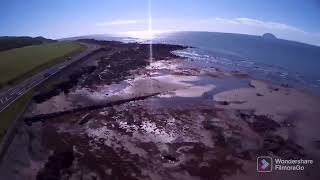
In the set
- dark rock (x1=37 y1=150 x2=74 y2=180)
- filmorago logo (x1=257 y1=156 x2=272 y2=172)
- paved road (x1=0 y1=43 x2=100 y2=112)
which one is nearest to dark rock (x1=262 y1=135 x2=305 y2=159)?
filmorago logo (x1=257 y1=156 x2=272 y2=172)

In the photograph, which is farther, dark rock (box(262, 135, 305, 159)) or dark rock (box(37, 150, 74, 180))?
dark rock (box(262, 135, 305, 159))

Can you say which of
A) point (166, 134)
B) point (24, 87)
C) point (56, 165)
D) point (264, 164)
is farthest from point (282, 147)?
point (24, 87)

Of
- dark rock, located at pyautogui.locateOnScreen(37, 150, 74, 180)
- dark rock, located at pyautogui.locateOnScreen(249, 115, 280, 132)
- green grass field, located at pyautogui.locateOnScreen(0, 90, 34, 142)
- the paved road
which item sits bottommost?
dark rock, located at pyautogui.locateOnScreen(37, 150, 74, 180)

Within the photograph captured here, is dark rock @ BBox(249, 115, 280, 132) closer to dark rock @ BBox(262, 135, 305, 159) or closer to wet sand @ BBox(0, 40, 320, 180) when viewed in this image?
wet sand @ BBox(0, 40, 320, 180)

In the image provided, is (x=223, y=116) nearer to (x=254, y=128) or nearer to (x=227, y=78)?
(x=254, y=128)

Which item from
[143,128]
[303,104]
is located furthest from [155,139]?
[303,104]

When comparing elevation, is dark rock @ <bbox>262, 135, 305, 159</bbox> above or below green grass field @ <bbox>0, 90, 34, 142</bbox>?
below

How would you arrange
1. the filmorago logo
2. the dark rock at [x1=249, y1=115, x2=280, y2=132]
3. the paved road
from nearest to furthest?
the filmorago logo → the dark rock at [x1=249, y1=115, x2=280, y2=132] → the paved road
